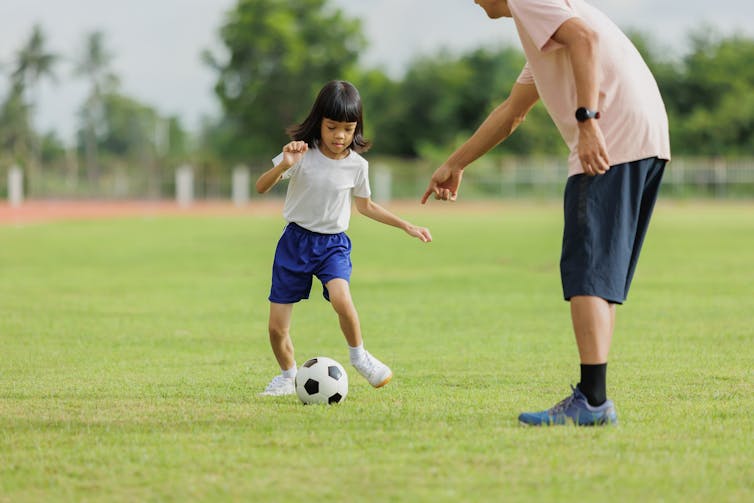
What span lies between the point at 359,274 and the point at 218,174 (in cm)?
4594

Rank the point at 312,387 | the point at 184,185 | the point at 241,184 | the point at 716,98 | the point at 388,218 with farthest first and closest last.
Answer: the point at 716,98, the point at 241,184, the point at 184,185, the point at 388,218, the point at 312,387

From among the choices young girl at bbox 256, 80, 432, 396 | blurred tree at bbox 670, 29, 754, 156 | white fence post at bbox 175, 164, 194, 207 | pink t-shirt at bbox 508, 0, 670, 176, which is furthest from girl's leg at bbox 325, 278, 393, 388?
blurred tree at bbox 670, 29, 754, 156

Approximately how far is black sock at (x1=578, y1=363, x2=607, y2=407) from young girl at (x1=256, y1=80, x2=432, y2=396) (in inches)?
56.7

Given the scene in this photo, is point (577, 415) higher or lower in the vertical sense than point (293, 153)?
lower

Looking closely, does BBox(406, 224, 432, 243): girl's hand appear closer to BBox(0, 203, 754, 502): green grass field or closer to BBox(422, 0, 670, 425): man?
BBox(0, 203, 754, 502): green grass field

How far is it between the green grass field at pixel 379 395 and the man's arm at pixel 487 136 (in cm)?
108

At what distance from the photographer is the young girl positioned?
6.31m

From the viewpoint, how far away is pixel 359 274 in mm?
15648

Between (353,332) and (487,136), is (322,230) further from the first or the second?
(487,136)

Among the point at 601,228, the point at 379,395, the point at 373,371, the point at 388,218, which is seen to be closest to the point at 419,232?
the point at 388,218

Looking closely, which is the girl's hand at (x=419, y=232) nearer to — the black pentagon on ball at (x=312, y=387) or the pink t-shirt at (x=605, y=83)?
the black pentagon on ball at (x=312, y=387)

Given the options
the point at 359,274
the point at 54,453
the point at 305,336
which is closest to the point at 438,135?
the point at 359,274

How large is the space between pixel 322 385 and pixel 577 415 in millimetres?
1414

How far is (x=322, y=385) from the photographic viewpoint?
598cm
